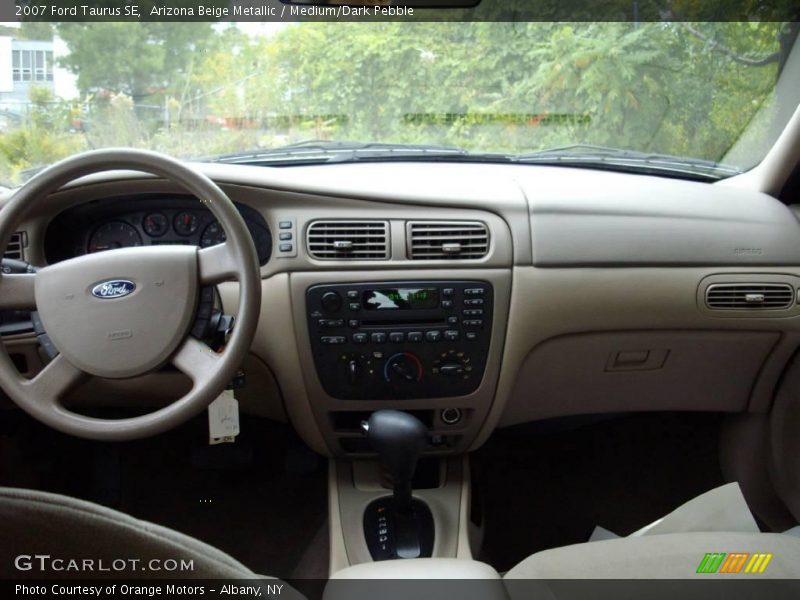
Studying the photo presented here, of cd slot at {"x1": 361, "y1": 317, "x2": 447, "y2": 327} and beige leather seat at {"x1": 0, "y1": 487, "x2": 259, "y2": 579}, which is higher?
beige leather seat at {"x1": 0, "y1": 487, "x2": 259, "y2": 579}

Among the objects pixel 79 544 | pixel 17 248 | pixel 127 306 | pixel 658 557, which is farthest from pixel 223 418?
pixel 658 557

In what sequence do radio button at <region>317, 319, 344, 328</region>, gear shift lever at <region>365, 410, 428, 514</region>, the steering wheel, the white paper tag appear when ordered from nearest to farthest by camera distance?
the steering wheel → the white paper tag → gear shift lever at <region>365, 410, 428, 514</region> → radio button at <region>317, 319, 344, 328</region>

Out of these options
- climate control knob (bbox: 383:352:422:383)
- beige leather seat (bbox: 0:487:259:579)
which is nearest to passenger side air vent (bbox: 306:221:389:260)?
climate control knob (bbox: 383:352:422:383)

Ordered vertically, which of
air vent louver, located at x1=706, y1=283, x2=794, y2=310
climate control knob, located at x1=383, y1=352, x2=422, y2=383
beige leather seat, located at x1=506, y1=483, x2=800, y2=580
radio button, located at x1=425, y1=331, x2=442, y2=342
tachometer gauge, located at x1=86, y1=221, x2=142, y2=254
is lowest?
→ beige leather seat, located at x1=506, y1=483, x2=800, y2=580

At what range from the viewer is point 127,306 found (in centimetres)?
150

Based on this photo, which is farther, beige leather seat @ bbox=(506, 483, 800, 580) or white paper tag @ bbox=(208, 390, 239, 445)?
white paper tag @ bbox=(208, 390, 239, 445)

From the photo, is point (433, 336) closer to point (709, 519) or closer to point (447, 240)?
point (447, 240)

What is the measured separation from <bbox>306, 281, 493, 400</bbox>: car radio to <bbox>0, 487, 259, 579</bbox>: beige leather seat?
1053mm

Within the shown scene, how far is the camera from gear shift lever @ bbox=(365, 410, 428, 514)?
1737 mm

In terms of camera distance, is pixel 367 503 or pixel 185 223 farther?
pixel 367 503

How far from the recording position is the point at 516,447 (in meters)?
2.64

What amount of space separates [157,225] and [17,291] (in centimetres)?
44

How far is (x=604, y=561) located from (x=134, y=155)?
121cm

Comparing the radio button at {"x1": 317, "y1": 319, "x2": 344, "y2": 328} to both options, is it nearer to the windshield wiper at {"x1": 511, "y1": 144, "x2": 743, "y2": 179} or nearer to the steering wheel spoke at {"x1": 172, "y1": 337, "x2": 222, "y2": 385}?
the steering wheel spoke at {"x1": 172, "y1": 337, "x2": 222, "y2": 385}
